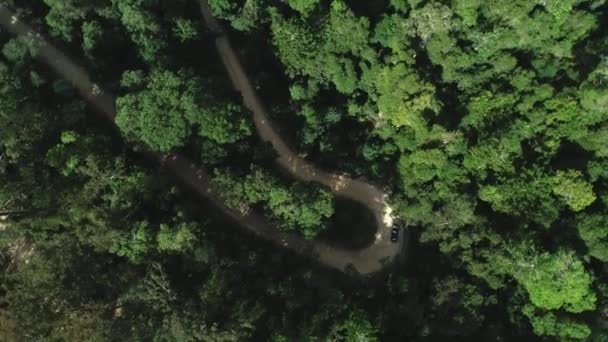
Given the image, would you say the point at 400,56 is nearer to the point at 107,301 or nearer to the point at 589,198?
the point at 589,198

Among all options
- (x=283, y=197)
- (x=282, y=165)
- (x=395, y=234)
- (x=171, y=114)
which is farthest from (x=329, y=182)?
(x=171, y=114)

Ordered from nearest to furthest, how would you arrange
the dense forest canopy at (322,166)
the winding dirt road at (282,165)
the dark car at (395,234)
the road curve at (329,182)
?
1. the dense forest canopy at (322,166)
2. the winding dirt road at (282,165)
3. the road curve at (329,182)
4. the dark car at (395,234)

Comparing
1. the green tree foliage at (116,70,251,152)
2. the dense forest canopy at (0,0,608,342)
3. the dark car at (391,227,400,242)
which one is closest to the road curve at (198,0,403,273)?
the dark car at (391,227,400,242)

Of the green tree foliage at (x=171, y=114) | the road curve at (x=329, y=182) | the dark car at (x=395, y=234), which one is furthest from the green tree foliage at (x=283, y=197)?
the dark car at (x=395, y=234)

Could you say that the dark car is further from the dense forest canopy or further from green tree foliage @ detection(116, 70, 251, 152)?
green tree foliage @ detection(116, 70, 251, 152)

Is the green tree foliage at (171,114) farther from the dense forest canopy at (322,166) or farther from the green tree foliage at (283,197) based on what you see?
the green tree foliage at (283,197)

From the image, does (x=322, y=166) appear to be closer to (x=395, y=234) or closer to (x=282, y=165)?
(x=282, y=165)

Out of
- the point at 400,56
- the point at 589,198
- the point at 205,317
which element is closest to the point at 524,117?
the point at 589,198
